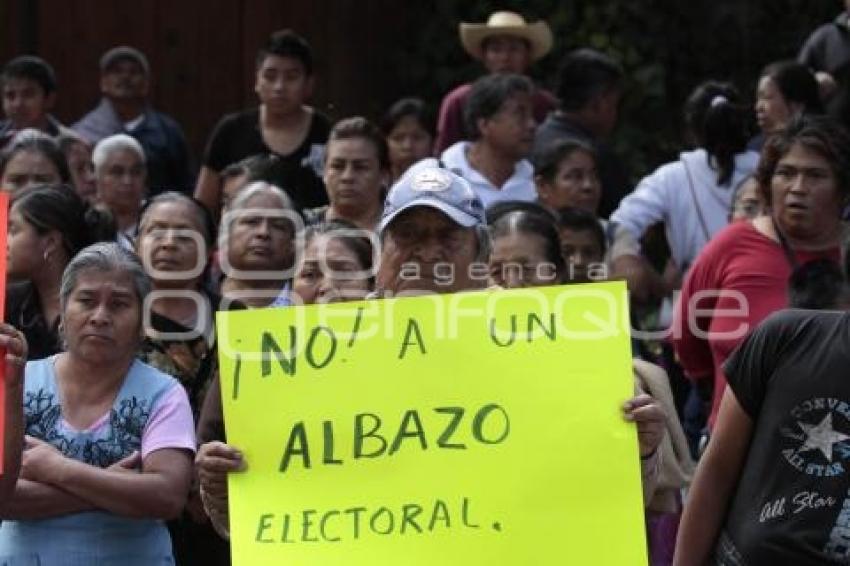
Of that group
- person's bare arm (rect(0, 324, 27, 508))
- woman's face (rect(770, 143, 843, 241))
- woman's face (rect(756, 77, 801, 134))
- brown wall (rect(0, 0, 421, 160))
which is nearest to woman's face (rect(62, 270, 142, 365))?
person's bare arm (rect(0, 324, 27, 508))

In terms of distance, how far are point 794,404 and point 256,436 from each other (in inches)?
43.6

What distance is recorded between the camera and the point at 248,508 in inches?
191

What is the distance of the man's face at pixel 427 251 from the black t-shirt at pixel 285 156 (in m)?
4.22

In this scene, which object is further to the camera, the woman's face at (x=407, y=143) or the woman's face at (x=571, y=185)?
the woman's face at (x=407, y=143)

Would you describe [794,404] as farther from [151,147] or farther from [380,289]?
[151,147]

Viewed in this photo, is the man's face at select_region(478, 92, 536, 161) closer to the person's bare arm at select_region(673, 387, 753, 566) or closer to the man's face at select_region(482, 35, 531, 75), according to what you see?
the man's face at select_region(482, 35, 531, 75)

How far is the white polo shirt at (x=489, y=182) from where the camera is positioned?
31.4 feet

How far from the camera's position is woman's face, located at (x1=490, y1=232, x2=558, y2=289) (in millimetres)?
6676

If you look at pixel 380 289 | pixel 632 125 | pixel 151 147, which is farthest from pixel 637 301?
pixel 380 289

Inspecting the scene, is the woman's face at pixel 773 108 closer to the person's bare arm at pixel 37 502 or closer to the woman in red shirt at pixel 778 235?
the woman in red shirt at pixel 778 235

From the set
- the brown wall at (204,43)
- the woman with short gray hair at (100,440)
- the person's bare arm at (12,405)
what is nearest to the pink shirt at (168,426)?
the woman with short gray hair at (100,440)

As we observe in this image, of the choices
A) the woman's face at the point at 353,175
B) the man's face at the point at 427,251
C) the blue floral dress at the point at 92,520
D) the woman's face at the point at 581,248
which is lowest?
the blue floral dress at the point at 92,520

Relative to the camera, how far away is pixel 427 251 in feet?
17.5

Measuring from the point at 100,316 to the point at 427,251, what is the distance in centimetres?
87
